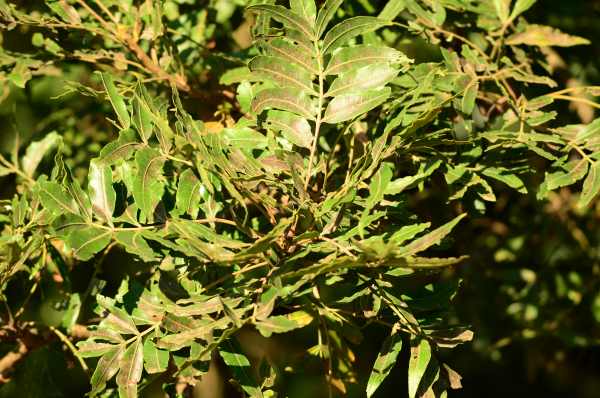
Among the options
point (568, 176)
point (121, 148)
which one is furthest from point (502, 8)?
point (121, 148)

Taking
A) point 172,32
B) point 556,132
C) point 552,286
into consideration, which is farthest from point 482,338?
point 172,32

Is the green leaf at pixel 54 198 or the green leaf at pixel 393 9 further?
the green leaf at pixel 393 9

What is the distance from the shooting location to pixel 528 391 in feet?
9.55

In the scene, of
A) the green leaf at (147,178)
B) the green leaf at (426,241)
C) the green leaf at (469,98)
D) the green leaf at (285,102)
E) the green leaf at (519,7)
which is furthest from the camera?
the green leaf at (519,7)

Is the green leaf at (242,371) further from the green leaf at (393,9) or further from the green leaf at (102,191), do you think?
the green leaf at (393,9)

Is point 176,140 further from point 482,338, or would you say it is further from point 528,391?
point 528,391

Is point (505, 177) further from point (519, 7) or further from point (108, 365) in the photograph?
point (108, 365)

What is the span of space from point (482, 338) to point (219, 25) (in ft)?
3.13

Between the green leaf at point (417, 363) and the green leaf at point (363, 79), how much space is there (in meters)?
0.31

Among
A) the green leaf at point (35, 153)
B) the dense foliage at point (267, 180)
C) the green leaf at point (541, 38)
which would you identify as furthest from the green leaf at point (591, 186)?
the green leaf at point (35, 153)

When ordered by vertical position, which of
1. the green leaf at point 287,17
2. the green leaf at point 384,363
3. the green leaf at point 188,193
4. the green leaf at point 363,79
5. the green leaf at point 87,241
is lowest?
the green leaf at point 384,363

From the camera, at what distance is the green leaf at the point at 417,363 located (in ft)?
2.99

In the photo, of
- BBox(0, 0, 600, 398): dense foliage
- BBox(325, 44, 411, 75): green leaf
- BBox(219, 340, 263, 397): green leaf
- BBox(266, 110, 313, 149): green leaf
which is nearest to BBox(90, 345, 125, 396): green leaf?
BBox(0, 0, 600, 398): dense foliage

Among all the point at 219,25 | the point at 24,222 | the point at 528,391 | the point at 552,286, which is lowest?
the point at 528,391
